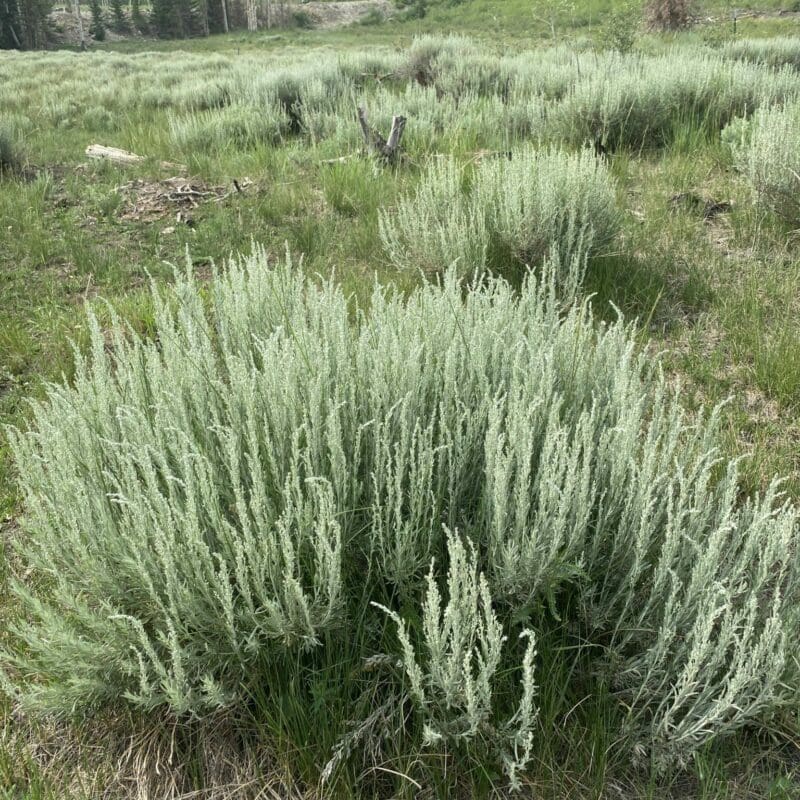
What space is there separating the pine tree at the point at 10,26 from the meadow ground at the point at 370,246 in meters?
51.5

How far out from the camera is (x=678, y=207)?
4.84 m

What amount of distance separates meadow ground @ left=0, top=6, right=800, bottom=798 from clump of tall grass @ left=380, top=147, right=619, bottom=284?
177 mm

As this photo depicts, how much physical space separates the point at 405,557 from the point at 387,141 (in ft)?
18.1

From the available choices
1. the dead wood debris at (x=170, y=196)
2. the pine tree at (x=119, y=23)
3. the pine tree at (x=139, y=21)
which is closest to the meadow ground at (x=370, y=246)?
the dead wood debris at (x=170, y=196)

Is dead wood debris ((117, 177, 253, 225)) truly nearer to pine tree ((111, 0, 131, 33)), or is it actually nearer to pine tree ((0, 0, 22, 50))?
pine tree ((0, 0, 22, 50))

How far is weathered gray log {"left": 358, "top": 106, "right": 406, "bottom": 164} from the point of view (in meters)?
6.17

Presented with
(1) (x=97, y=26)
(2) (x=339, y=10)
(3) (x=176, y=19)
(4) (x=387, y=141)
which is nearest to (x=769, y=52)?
(4) (x=387, y=141)

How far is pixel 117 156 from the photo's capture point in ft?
25.8

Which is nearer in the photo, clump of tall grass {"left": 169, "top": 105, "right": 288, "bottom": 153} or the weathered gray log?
the weathered gray log

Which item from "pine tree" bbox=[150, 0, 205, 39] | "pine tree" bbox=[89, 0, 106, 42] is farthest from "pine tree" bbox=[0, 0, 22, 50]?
"pine tree" bbox=[150, 0, 205, 39]

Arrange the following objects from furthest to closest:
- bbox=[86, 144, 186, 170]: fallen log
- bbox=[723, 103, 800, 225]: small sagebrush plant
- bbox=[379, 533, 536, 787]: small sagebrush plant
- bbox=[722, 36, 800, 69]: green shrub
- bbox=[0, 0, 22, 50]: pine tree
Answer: bbox=[0, 0, 22, 50]: pine tree < bbox=[722, 36, 800, 69]: green shrub < bbox=[86, 144, 186, 170]: fallen log < bbox=[723, 103, 800, 225]: small sagebrush plant < bbox=[379, 533, 536, 787]: small sagebrush plant

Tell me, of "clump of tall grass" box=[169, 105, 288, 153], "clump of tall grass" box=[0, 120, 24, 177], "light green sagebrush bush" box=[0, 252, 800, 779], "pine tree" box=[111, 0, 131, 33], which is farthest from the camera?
"pine tree" box=[111, 0, 131, 33]

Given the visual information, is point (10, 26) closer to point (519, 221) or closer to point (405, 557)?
point (519, 221)

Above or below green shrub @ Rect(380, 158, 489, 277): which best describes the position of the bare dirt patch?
above
